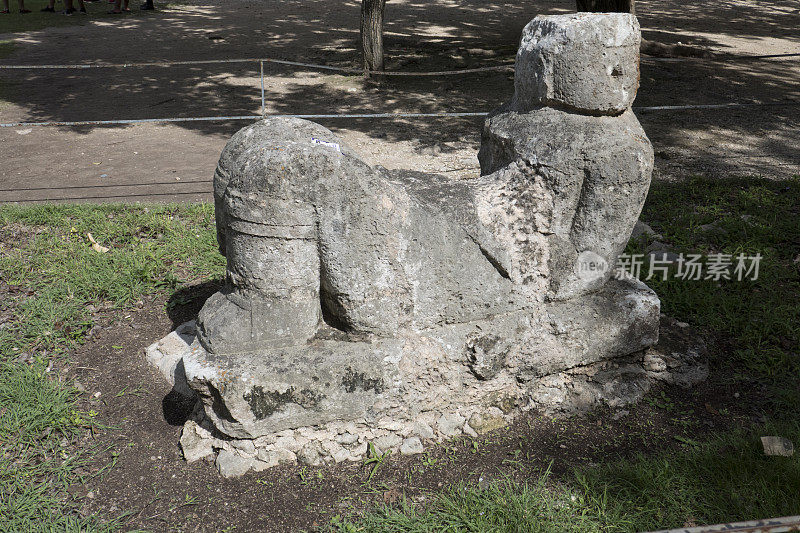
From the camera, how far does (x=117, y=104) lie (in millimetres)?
8336

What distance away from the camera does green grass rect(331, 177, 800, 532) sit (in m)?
2.55

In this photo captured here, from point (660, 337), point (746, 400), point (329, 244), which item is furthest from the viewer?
point (660, 337)

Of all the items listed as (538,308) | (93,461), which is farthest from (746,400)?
(93,461)

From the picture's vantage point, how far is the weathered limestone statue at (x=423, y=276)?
2.66m

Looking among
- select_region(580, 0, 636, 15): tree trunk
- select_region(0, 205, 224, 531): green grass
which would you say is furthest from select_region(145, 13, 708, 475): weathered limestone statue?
select_region(580, 0, 636, 15): tree trunk

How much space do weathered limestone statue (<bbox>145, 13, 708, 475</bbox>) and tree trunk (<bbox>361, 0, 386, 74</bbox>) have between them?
6.17 m

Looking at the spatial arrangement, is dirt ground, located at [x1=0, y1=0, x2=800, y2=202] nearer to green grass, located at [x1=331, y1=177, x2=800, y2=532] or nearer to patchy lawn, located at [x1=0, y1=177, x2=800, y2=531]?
patchy lawn, located at [x1=0, y1=177, x2=800, y2=531]

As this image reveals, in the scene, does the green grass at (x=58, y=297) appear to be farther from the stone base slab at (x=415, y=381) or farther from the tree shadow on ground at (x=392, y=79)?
the tree shadow on ground at (x=392, y=79)

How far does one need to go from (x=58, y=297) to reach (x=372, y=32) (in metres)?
6.11

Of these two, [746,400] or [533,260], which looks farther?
[746,400]

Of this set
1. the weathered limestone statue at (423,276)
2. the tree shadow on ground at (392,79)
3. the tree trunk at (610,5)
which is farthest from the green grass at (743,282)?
the tree trunk at (610,5)

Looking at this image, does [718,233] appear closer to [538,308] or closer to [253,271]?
[538,308]

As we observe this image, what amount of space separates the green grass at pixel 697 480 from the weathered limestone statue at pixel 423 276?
43 centimetres

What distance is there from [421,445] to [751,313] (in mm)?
2310
